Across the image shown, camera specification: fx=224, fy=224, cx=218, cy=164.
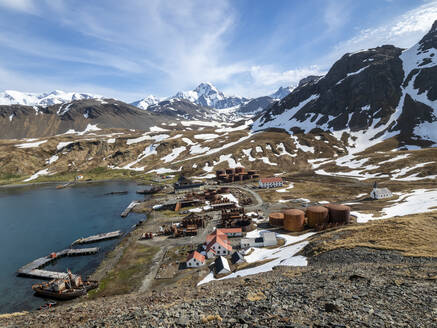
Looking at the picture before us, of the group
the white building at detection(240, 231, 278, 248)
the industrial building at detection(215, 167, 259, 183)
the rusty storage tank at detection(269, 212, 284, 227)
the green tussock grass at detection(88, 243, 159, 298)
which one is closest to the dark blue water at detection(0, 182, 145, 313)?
the green tussock grass at detection(88, 243, 159, 298)

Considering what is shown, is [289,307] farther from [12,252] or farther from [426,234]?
[12,252]

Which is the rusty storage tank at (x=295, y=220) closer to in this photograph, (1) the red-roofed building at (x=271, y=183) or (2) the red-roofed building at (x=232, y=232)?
(2) the red-roofed building at (x=232, y=232)

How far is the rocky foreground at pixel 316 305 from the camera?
13.0 metres

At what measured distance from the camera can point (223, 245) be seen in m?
49.5

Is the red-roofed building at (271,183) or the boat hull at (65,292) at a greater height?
the red-roofed building at (271,183)

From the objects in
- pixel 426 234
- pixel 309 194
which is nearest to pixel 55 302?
pixel 426 234

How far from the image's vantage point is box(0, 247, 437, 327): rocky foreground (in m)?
13.0

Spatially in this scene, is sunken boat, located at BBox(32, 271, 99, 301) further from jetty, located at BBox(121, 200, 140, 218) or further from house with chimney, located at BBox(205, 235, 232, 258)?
jetty, located at BBox(121, 200, 140, 218)

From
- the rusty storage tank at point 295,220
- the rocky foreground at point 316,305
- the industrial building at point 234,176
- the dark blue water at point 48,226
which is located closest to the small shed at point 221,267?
the rocky foreground at point 316,305

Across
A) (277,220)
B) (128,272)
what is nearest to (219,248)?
(128,272)

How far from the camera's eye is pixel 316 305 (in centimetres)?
1499

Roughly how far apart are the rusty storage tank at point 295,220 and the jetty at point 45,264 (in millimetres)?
49548

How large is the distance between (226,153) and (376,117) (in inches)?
5034

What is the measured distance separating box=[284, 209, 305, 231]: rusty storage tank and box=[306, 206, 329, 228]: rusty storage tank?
6.17 feet
